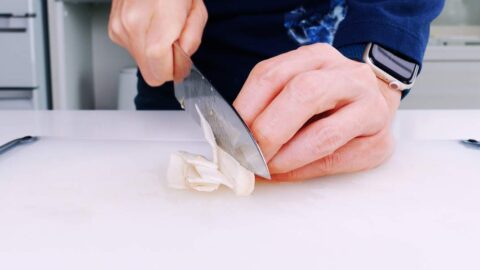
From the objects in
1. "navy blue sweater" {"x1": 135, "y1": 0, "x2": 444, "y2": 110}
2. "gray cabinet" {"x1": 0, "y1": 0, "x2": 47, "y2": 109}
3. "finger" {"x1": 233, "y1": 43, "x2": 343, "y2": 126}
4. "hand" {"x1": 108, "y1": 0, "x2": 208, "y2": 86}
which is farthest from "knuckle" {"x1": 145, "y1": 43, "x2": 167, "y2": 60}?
"gray cabinet" {"x1": 0, "y1": 0, "x2": 47, "y2": 109}

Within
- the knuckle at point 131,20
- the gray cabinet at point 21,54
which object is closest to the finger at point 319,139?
the knuckle at point 131,20

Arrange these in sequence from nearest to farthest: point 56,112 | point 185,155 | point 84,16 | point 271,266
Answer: point 271,266, point 185,155, point 56,112, point 84,16

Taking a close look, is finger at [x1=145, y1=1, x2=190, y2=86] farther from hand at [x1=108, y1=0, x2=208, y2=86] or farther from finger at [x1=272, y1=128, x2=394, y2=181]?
finger at [x1=272, y1=128, x2=394, y2=181]

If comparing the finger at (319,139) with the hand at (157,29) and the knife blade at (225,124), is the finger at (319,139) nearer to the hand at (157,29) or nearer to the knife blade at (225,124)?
the knife blade at (225,124)

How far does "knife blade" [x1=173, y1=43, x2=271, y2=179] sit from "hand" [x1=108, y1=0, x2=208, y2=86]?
43 mm

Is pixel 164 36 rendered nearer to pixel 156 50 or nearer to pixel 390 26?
pixel 156 50

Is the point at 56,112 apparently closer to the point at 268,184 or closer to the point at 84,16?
the point at 268,184

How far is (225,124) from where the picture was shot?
0.33 metres

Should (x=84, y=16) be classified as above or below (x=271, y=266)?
below

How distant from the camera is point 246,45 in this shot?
66 centimetres

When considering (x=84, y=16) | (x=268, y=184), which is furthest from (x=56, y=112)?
(x=84, y=16)

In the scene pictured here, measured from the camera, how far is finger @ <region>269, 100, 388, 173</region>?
1.11ft

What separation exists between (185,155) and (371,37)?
0.23 meters

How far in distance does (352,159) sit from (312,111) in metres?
0.06
